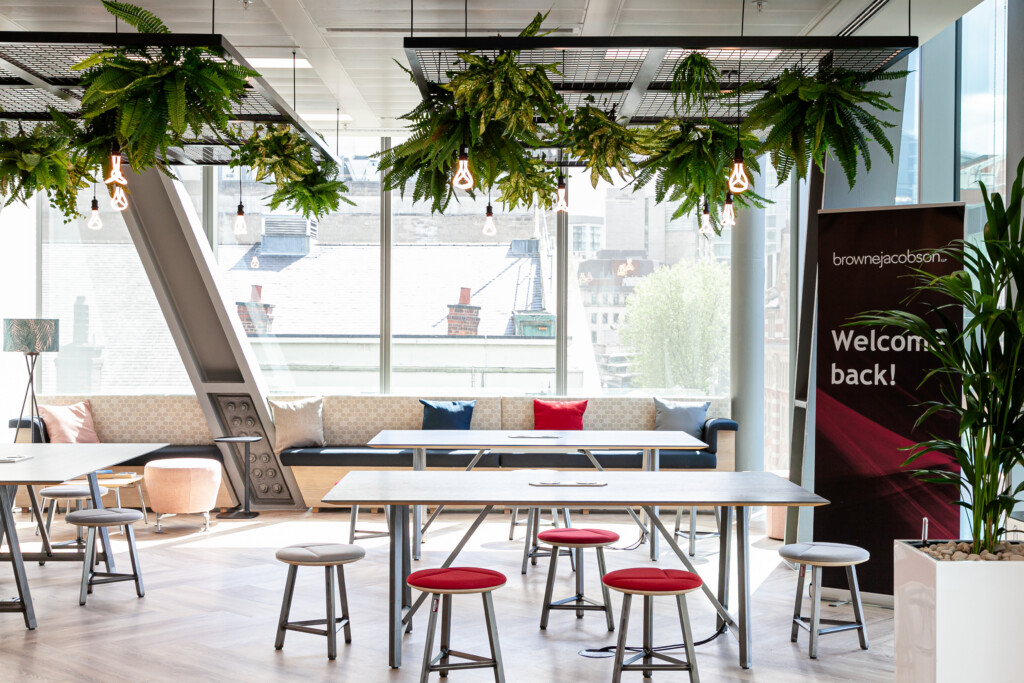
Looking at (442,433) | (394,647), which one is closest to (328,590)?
(394,647)

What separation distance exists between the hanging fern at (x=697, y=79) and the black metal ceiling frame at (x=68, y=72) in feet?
7.13

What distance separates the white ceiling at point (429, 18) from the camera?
18.5 ft

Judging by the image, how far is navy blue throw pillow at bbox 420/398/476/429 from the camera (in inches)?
348

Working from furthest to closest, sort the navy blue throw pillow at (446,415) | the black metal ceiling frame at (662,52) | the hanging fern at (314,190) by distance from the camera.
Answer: the navy blue throw pillow at (446,415) → the hanging fern at (314,190) → the black metal ceiling frame at (662,52)

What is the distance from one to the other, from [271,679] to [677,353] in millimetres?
6038

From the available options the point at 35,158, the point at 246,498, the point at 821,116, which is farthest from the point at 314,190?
the point at 821,116

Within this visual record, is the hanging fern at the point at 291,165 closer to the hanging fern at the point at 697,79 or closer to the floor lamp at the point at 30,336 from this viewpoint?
the floor lamp at the point at 30,336

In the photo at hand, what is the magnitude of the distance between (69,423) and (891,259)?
23.9 feet

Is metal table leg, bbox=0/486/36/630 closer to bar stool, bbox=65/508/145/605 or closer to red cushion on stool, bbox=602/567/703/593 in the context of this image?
bar stool, bbox=65/508/145/605

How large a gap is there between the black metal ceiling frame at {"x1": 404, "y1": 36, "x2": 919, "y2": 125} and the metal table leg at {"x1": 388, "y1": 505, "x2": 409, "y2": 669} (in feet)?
6.96

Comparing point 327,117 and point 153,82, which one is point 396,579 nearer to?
point 153,82

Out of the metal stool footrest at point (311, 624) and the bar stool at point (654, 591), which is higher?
the bar stool at point (654, 591)

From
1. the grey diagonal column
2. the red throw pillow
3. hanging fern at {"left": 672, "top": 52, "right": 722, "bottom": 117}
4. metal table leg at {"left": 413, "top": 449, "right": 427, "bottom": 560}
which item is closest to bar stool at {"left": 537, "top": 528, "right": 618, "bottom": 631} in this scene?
metal table leg at {"left": 413, "top": 449, "right": 427, "bottom": 560}

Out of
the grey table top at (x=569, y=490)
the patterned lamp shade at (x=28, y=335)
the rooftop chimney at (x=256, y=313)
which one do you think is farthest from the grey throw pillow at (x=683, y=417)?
the patterned lamp shade at (x=28, y=335)
